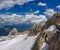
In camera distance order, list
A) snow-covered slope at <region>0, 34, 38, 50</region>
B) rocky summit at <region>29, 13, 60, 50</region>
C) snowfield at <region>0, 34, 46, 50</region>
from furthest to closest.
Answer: snow-covered slope at <region>0, 34, 38, 50</region>, snowfield at <region>0, 34, 46, 50</region>, rocky summit at <region>29, 13, 60, 50</region>

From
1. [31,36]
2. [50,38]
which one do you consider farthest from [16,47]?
[50,38]

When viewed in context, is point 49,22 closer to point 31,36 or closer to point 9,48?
point 31,36

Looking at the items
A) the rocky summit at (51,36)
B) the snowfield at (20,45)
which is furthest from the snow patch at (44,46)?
the snowfield at (20,45)

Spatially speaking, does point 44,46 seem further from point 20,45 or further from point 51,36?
point 20,45

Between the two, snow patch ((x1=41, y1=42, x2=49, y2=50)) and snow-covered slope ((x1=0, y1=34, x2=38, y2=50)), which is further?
snow-covered slope ((x1=0, y1=34, x2=38, y2=50))

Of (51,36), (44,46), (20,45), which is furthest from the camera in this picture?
(20,45)

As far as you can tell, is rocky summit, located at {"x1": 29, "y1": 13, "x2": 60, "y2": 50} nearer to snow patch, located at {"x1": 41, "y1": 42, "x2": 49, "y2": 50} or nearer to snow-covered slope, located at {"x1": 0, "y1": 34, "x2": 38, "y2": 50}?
snow patch, located at {"x1": 41, "y1": 42, "x2": 49, "y2": 50}

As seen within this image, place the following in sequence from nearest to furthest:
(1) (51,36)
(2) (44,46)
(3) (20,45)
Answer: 1. (1) (51,36)
2. (2) (44,46)
3. (3) (20,45)

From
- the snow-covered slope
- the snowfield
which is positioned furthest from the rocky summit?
the snow-covered slope

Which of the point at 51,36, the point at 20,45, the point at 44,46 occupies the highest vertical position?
the point at 51,36

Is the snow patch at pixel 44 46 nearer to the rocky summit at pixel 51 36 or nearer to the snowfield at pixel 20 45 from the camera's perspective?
the rocky summit at pixel 51 36

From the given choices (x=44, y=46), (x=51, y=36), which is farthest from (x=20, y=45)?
(x=51, y=36)

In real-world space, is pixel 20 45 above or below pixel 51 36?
below

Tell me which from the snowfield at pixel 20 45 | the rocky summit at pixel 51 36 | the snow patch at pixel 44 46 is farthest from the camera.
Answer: the snowfield at pixel 20 45
